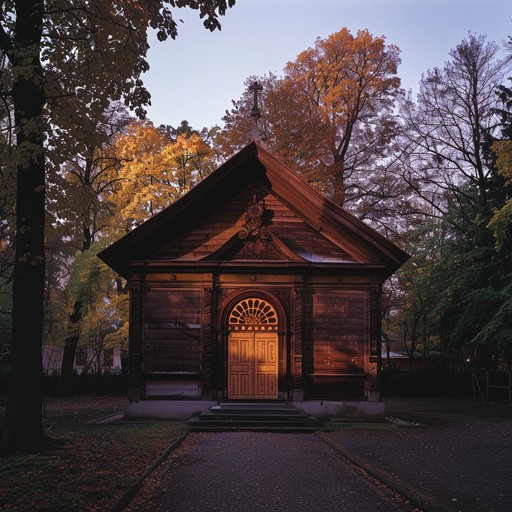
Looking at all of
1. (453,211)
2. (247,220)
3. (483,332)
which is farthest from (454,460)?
(453,211)

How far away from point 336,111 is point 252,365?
16518 millimetres

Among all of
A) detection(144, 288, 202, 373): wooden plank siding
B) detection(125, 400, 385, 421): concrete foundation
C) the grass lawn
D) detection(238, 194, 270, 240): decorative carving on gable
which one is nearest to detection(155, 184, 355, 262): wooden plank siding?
detection(238, 194, 270, 240): decorative carving on gable

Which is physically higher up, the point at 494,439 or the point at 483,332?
the point at 483,332

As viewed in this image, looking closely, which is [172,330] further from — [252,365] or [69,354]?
[69,354]

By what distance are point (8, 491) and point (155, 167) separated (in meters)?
19.0

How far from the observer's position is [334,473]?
9312 millimetres

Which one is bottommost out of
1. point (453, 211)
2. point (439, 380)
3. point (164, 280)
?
point (439, 380)

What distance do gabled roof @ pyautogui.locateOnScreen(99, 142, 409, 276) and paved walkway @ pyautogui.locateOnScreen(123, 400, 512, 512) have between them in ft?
17.4

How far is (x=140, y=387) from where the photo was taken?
667 inches

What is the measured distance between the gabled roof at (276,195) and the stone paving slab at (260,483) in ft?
22.8

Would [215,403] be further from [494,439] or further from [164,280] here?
[494,439]

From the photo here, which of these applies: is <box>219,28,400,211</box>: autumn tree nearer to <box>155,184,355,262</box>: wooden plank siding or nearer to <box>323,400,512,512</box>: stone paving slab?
<box>155,184,355,262</box>: wooden plank siding

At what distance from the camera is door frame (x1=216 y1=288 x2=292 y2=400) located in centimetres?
1708

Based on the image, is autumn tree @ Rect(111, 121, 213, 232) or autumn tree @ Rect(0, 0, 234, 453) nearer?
autumn tree @ Rect(0, 0, 234, 453)
